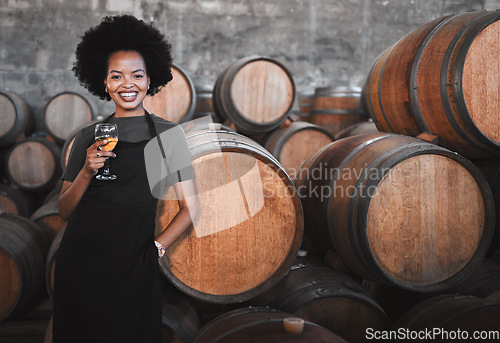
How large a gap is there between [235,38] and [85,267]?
6.10 m

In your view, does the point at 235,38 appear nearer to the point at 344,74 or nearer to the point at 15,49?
the point at 344,74

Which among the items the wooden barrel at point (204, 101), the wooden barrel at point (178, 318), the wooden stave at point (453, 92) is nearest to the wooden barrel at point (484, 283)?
the wooden stave at point (453, 92)

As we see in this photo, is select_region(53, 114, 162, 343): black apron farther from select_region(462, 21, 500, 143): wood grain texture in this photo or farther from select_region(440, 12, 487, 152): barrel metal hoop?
select_region(462, 21, 500, 143): wood grain texture

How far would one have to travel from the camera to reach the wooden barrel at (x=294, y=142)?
403 cm

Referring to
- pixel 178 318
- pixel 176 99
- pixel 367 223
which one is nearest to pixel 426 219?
pixel 367 223

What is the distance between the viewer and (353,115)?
16.5ft

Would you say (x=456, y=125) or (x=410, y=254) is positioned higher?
(x=456, y=125)

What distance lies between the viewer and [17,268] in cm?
261

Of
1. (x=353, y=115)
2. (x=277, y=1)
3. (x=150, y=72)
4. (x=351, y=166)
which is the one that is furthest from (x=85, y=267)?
(x=277, y=1)

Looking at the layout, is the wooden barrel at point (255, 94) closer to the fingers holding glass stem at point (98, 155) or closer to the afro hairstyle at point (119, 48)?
the afro hairstyle at point (119, 48)

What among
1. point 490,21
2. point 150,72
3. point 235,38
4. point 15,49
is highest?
point 235,38

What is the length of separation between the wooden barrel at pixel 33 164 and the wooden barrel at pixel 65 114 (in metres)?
0.39

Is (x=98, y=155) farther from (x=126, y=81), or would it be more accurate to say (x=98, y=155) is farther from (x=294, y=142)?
(x=294, y=142)

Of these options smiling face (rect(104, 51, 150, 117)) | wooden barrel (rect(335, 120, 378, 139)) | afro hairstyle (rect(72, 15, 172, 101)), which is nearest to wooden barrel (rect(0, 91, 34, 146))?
afro hairstyle (rect(72, 15, 172, 101))
